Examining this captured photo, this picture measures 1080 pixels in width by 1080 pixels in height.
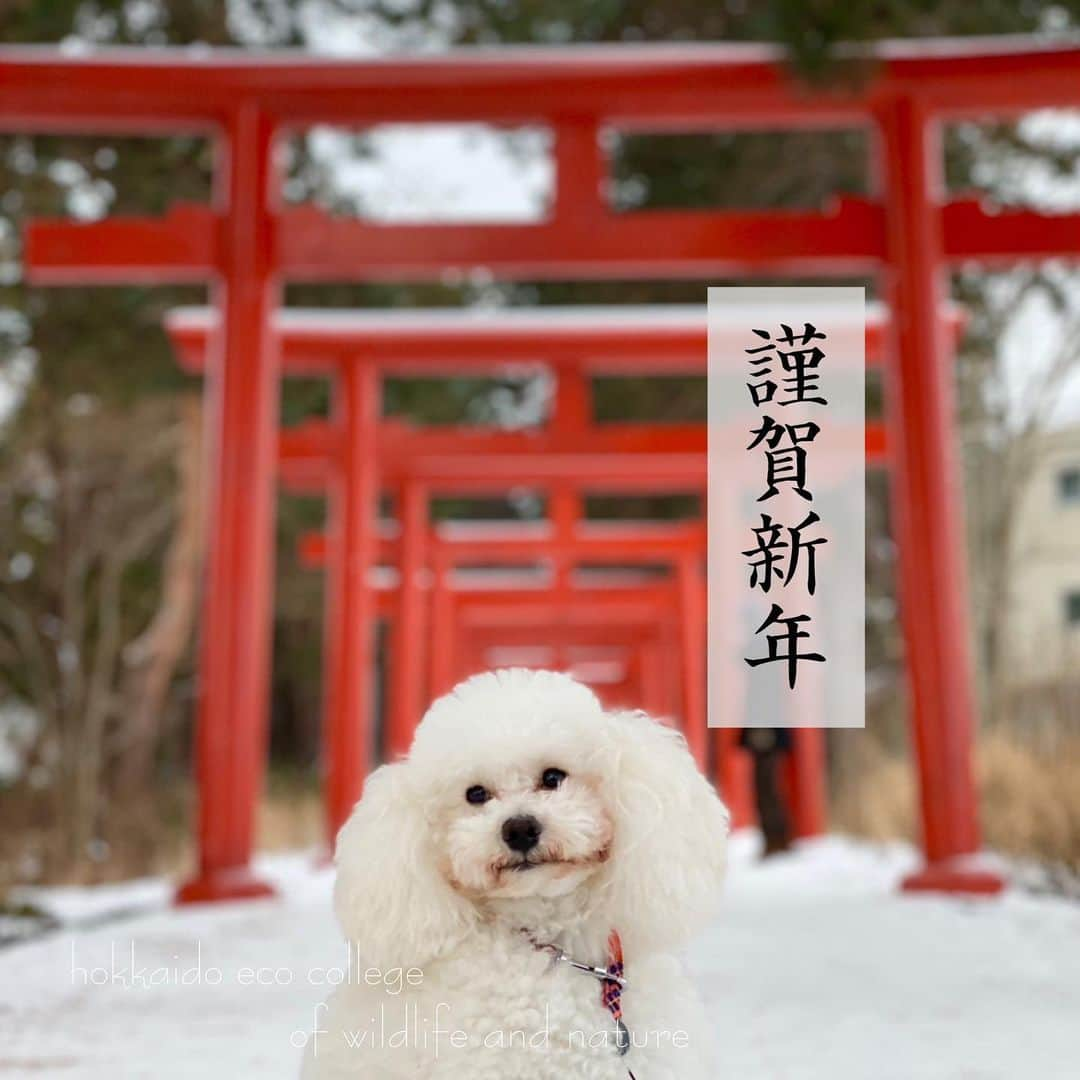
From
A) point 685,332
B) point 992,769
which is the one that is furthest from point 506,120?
point 992,769

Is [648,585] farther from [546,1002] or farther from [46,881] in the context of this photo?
[546,1002]

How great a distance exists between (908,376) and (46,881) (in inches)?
277

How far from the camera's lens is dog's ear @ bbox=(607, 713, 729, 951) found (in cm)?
176

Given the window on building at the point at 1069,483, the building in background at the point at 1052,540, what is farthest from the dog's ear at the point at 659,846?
the window on building at the point at 1069,483

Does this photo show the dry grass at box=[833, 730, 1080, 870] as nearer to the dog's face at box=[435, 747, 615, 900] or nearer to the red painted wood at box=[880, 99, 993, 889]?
the red painted wood at box=[880, 99, 993, 889]

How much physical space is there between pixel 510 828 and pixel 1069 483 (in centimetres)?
1821

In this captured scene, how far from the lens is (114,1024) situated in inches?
128

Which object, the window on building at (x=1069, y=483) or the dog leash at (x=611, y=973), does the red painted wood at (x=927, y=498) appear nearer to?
the dog leash at (x=611, y=973)

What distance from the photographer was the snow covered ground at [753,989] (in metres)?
2.82

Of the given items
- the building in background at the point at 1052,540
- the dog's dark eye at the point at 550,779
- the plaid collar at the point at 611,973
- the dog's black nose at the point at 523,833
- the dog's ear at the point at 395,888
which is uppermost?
the building in background at the point at 1052,540

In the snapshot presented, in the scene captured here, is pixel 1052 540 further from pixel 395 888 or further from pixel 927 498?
pixel 395 888

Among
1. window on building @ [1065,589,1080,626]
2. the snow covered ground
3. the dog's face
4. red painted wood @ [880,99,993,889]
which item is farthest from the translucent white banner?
window on building @ [1065,589,1080,626]

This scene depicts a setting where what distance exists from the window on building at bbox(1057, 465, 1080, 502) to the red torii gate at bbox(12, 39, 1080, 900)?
12863 mm

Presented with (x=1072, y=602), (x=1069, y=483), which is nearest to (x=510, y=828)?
(x=1072, y=602)
